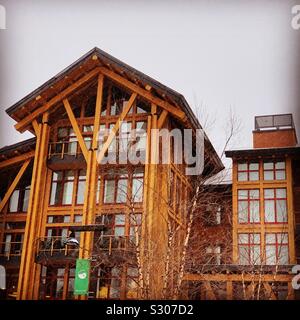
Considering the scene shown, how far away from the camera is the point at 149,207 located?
407 inches

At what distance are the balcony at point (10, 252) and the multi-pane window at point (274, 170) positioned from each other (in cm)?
575

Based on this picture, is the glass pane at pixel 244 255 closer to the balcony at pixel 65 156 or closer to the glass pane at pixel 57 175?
the balcony at pixel 65 156

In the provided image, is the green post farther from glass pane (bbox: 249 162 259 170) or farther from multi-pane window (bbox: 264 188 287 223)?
glass pane (bbox: 249 162 259 170)

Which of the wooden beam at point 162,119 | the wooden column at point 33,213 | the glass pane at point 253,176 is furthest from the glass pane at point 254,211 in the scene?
the wooden column at point 33,213

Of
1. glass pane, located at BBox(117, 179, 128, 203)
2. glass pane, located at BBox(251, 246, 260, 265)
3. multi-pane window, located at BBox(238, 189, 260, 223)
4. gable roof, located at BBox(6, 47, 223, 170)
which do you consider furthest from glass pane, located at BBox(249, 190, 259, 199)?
glass pane, located at BBox(117, 179, 128, 203)

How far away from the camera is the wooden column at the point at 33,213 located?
1118cm

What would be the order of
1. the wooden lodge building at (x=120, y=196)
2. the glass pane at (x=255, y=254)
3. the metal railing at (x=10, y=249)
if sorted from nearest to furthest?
the wooden lodge building at (x=120, y=196), the glass pane at (x=255, y=254), the metal railing at (x=10, y=249)

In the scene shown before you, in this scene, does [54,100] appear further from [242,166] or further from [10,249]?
[242,166]

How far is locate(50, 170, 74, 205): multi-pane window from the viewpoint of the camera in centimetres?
1206

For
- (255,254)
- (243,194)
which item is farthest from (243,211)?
(255,254)

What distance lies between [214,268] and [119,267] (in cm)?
190
